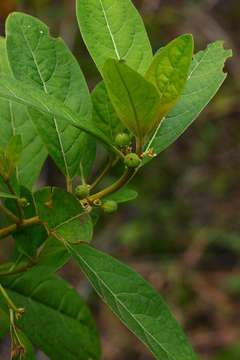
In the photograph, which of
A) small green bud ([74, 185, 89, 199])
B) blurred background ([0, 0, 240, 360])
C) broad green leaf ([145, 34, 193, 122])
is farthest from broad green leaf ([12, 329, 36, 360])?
blurred background ([0, 0, 240, 360])

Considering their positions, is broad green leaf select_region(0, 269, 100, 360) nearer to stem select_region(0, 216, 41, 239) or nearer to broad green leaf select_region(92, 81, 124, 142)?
stem select_region(0, 216, 41, 239)

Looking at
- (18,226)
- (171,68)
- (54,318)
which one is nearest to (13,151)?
(18,226)

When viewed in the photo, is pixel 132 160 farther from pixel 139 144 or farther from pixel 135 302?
pixel 135 302

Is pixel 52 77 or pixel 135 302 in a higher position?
pixel 52 77

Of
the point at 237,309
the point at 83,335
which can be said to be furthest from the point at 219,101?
the point at 83,335

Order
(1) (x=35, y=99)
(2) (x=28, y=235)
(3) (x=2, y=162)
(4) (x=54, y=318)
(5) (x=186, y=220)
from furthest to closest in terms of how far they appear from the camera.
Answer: (5) (x=186, y=220) → (4) (x=54, y=318) → (2) (x=28, y=235) → (3) (x=2, y=162) → (1) (x=35, y=99)

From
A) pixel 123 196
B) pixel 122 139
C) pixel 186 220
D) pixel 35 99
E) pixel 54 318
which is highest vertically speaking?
pixel 35 99
